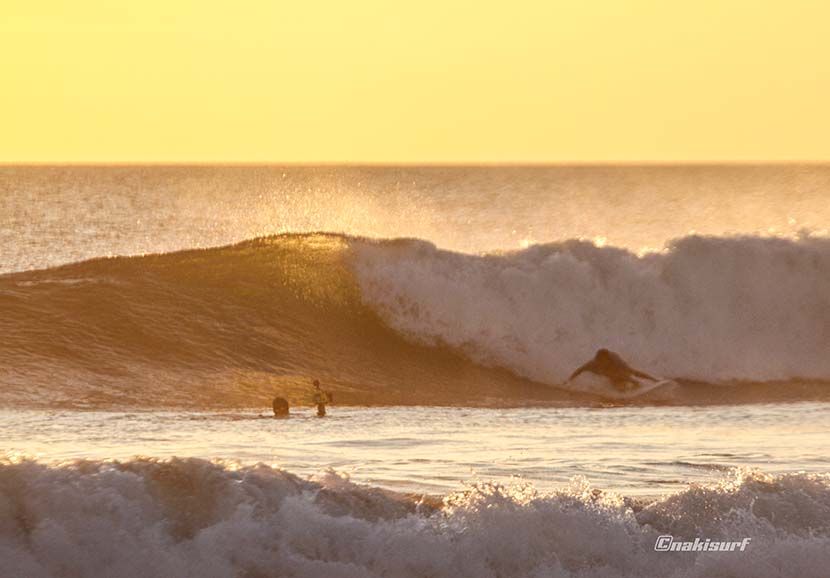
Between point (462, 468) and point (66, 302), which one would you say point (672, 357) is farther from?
point (462, 468)

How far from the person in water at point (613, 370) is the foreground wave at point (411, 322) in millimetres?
519

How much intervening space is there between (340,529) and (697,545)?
9.62ft

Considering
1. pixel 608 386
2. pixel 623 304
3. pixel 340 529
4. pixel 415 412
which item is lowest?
pixel 340 529

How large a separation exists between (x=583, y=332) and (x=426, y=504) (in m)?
16.3

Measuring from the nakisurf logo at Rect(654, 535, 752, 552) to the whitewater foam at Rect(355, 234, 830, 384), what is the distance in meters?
13.8

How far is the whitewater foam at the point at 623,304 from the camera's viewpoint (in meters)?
29.5

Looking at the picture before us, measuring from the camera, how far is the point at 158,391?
23.9 m

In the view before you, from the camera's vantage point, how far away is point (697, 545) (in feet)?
45.5

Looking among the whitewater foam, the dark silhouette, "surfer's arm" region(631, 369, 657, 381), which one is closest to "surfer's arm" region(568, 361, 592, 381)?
"surfer's arm" region(631, 369, 657, 381)

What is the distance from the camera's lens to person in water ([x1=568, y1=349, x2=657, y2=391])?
25844 mm

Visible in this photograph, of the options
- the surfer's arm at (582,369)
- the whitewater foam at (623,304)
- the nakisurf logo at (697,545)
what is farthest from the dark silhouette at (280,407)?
the nakisurf logo at (697,545)

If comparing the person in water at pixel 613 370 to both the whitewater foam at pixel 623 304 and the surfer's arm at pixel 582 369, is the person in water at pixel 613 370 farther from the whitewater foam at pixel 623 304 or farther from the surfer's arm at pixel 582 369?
the whitewater foam at pixel 623 304

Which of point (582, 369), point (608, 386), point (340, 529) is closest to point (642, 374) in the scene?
point (582, 369)

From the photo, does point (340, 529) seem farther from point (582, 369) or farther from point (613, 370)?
point (582, 369)
